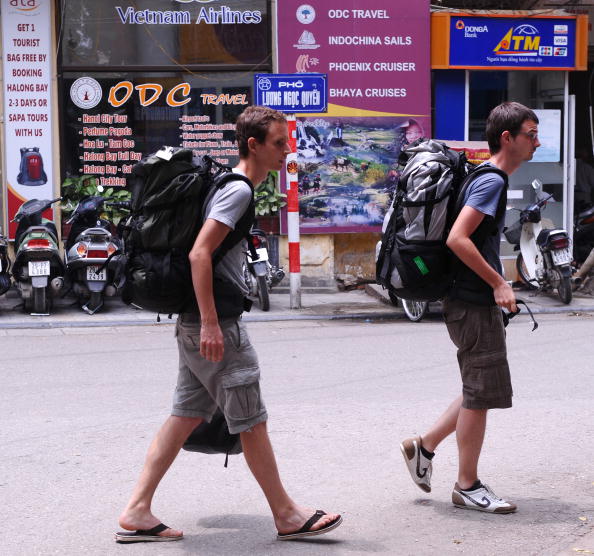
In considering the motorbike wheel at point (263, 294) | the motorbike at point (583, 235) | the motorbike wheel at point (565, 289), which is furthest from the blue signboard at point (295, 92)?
the motorbike at point (583, 235)

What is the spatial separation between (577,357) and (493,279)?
190 inches

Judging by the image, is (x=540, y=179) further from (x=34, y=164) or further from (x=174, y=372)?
(x=174, y=372)

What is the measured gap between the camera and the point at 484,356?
4844mm

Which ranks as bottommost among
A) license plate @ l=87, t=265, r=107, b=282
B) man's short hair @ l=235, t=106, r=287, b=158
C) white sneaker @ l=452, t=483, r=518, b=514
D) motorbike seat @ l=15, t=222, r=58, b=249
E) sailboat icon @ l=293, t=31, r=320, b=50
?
white sneaker @ l=452, t=483, r=518, b=514

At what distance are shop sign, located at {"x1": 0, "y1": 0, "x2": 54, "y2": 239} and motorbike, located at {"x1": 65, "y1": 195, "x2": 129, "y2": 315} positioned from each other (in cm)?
115

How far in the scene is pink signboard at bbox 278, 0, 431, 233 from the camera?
13789 millimetres

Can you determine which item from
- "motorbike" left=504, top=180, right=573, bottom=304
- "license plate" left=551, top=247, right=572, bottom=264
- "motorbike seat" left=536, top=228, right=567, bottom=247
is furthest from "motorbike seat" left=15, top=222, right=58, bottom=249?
"license plate" left=551, top=247, right=572, bottom=264

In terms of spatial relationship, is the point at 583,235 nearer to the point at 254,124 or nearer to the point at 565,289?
the point at 565,289

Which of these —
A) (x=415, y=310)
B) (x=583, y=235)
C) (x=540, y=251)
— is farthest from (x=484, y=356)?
(x=583, y=235)

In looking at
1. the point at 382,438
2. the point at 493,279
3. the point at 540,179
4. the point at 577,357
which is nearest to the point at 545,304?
the point at 540,179

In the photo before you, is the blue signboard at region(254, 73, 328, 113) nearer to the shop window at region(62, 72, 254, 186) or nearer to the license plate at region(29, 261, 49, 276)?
the shop window at region(62, 72, 254, 186)

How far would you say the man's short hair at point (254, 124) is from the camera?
4387mm

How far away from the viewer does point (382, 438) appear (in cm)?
636

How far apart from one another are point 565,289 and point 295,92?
3.91 meters
